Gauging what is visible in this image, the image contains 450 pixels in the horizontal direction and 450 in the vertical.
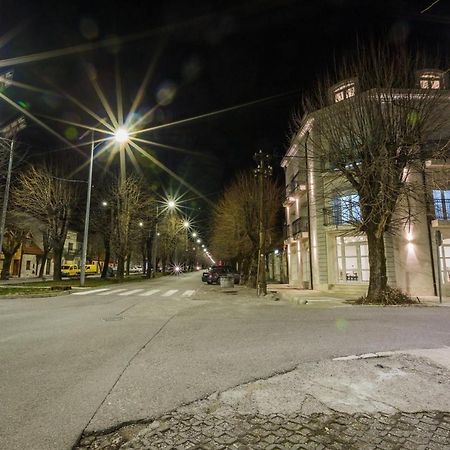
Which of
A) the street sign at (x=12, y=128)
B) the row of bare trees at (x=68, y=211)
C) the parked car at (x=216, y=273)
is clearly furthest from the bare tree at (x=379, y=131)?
the row of bare trees at (x=68, y=211)

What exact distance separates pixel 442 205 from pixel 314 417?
19.9 meters

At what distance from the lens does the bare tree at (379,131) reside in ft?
45.0

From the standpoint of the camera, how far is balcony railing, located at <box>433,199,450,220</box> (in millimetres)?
19305

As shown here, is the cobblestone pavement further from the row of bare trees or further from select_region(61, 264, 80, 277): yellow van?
select_region(61, 264, 80, 277): yellow van

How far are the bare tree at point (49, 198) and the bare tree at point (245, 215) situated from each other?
45.1 ft

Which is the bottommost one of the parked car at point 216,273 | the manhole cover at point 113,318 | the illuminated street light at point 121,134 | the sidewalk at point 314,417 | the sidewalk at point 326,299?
the sidewalk at point 326,299

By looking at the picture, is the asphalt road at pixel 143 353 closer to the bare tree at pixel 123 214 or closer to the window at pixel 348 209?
the window at pixel 348 209

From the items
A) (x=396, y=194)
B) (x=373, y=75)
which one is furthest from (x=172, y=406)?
(x=373, y=75)

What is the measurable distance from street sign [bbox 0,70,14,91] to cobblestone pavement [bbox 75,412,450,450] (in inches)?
803

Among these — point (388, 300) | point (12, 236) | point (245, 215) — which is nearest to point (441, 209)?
point (388, 300)

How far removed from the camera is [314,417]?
11.2ft

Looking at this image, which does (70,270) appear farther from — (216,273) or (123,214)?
(216,273)

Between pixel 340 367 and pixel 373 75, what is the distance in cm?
1360

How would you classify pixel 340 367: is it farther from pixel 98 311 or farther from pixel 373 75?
pixel 373 75
